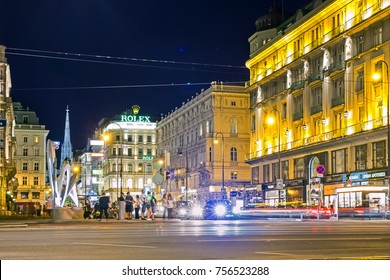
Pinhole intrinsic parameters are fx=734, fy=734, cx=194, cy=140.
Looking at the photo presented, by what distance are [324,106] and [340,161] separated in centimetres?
631

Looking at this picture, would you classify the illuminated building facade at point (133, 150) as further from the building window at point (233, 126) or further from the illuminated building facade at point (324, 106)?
the illuminated building facade at point (324, 106)

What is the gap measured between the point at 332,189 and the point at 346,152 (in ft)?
16.5

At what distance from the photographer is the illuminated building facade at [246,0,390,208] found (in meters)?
61.2

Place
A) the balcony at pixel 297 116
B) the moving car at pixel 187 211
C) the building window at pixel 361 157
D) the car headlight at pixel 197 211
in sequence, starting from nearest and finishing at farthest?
the moving car at pixel 187 211 → the car headlight at pixel 197 211 → the building window at pixel 361 157 → the balcony at pixel 297 116

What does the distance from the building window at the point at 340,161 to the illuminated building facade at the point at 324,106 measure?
9cm

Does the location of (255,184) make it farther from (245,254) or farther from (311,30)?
(245,254)

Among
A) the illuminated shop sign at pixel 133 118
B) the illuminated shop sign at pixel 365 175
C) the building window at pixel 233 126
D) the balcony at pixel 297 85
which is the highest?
the illuminated shop sign at pixel 133 118

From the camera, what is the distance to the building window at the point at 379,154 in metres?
60.7

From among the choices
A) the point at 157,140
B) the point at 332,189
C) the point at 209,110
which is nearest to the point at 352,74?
the point at 332,189

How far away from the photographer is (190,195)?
12456 centimetres

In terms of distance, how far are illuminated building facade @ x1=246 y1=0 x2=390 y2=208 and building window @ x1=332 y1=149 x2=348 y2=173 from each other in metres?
0.09

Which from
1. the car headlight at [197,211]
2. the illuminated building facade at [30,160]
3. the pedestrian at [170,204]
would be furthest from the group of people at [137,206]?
the illuminated building facade at [30,160]

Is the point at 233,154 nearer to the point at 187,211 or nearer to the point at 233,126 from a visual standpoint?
the point at 233,126

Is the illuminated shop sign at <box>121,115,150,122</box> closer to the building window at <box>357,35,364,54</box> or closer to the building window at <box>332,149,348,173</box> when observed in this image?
the building window at <box>332,149,348,173</box>
